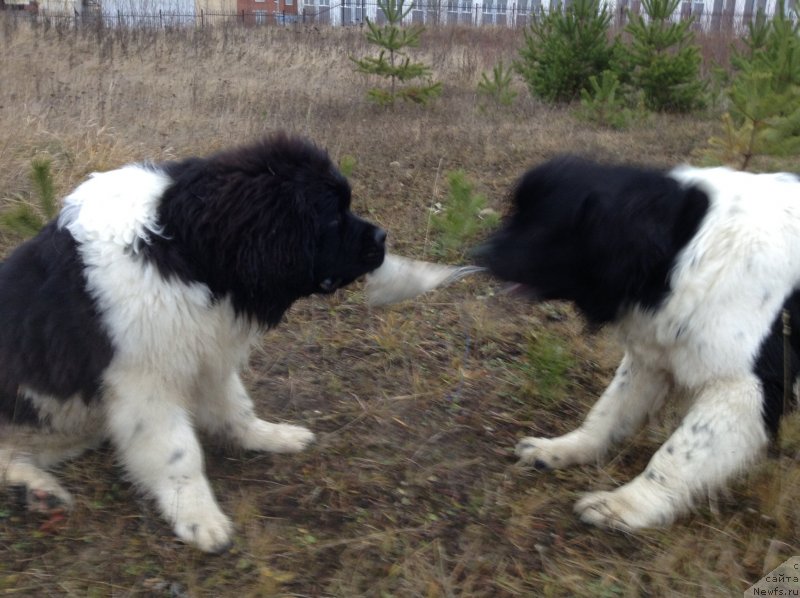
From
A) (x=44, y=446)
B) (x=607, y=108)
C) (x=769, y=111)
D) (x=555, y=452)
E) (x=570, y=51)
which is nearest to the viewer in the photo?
(x=44, y=446)

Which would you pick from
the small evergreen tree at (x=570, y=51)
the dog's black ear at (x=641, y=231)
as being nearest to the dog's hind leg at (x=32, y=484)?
the dog's black ear at (x=641, y=231)

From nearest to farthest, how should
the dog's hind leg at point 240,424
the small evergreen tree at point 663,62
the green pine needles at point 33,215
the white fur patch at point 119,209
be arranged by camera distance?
the white fur patch at point 119,209 < the dog's hind leg at point 240,424 < the green pine needles at point 33,215 < the small evergreen tree at point 663,62

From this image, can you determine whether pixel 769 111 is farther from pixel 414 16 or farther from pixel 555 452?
pixel 414 16

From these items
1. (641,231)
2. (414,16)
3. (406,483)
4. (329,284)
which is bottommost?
(406,483)

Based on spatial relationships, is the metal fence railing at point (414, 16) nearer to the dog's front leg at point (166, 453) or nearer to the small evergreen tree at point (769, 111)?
the small evergreen tree at point (769, 111)

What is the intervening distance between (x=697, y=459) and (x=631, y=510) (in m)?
0.30

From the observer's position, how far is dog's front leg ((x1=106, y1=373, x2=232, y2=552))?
8.59 feet

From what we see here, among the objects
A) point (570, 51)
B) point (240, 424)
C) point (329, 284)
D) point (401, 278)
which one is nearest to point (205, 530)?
point (240, 424)

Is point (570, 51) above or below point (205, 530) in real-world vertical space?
above

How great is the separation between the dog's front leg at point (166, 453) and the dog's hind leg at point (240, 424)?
389mm

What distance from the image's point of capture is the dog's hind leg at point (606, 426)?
3.15m

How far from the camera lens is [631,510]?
2.71 metres

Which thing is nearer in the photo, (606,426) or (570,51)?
(606,426)

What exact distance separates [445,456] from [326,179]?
1287 mm
